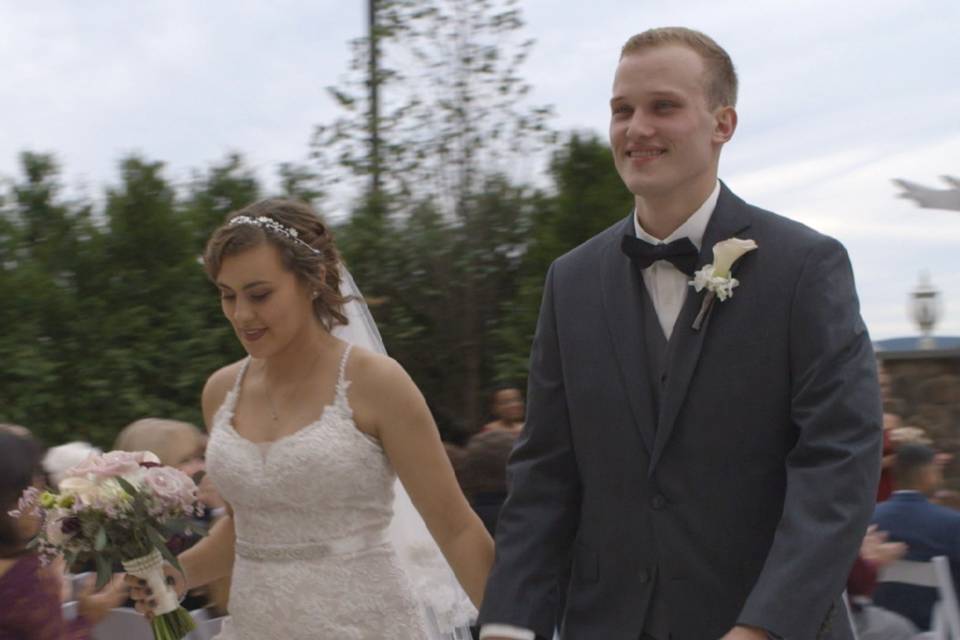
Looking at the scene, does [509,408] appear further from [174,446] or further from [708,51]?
[708,51]

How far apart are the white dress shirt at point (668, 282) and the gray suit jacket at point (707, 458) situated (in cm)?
3

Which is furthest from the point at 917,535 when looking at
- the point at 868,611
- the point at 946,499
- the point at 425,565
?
the point at 425,565

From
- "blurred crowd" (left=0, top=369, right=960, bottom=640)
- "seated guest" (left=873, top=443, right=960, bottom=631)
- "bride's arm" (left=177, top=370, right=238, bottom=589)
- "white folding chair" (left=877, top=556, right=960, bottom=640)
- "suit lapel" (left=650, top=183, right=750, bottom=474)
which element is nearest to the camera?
"suit lapel" (left=650, top=183, right=750, bottom=474)

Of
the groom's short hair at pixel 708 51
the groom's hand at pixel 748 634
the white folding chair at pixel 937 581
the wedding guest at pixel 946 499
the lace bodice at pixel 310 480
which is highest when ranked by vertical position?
the groom's short hair at pixel 708 51

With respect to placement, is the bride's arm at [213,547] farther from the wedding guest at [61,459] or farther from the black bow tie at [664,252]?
the wedding guest at [61,459]

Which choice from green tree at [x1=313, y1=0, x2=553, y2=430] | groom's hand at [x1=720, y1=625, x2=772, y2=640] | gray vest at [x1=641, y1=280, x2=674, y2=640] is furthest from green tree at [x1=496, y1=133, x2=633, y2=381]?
groom's hand at [x1=720, y1=625, x2=772, y2=640]

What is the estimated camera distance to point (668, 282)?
2.93 m

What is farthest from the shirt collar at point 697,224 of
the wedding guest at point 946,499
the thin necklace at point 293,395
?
the wedding guest at point 946,499

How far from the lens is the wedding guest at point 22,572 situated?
3.58 meters

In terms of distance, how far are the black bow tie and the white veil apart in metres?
1.22

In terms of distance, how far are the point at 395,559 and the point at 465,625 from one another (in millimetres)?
511

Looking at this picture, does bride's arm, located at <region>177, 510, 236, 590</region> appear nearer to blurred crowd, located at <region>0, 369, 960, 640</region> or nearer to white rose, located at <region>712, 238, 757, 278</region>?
blurred crowd, located at <region>0, 369, 960, 640</region>

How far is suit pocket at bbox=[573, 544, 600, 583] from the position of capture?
2.89 meters

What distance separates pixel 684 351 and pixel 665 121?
1.53ft
